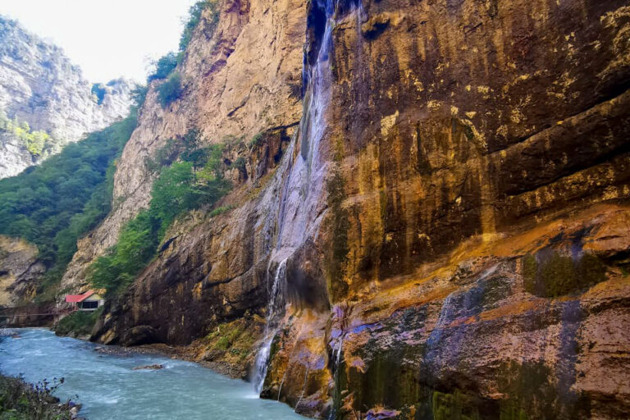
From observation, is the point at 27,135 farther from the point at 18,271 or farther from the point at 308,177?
the point at 308,177

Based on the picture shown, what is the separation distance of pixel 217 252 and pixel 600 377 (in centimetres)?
1645

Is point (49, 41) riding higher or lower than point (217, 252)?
higher

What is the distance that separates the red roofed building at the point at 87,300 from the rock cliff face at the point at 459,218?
87.0 ft

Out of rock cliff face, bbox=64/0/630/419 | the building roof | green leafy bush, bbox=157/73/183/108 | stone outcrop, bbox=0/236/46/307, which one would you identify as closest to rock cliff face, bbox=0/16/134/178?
stone outcrop, bbox=0/236/46/307

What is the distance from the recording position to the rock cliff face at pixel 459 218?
16.0ft

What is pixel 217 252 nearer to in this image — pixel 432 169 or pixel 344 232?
pixel 344 232

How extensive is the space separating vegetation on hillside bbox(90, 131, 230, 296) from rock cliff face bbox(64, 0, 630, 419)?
44.7 ft

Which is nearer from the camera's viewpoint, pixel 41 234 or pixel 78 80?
pixel 41 234

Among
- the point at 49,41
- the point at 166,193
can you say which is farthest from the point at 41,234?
the point at 49,41

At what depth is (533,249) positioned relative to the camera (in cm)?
590

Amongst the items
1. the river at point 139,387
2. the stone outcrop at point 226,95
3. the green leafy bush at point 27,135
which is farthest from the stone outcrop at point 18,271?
the green leafy bush at point 27,135

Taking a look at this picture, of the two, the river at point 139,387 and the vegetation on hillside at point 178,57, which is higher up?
the vegetation on hillside at point 178,57

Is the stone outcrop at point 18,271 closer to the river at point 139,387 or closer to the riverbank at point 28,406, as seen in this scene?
the river at point 139,387

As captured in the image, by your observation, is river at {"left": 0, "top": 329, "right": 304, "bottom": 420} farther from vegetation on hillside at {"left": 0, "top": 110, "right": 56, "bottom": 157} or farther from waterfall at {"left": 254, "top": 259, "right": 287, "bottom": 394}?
vegetation on hillside at {"left": 0, "top": 110, "right": 56, "bottom": 157}
